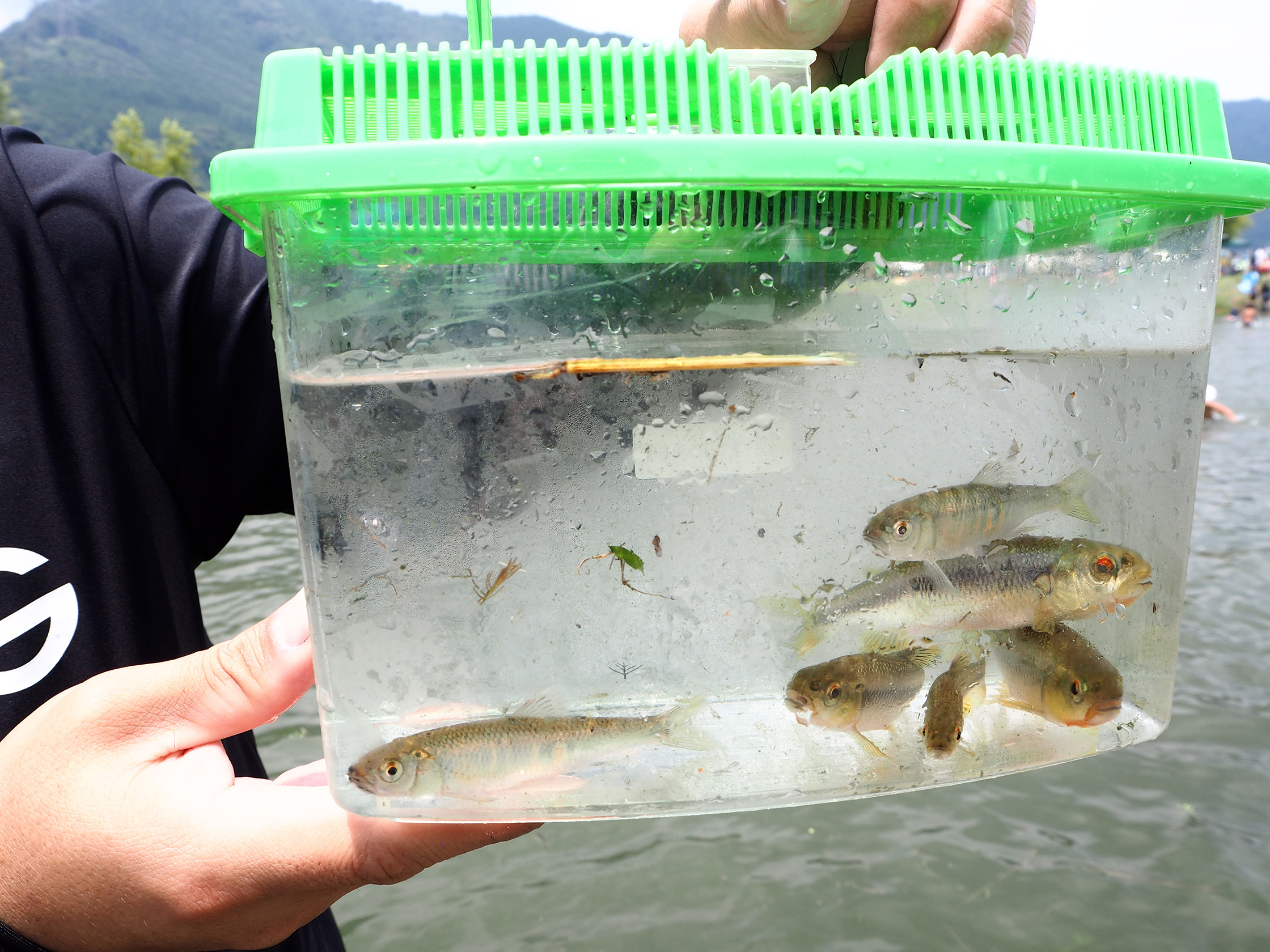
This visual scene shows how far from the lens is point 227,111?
451 feet

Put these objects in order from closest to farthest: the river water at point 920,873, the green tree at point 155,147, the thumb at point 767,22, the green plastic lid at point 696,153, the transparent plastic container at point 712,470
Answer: the green plastic lid at point 696,153 → the transparent plastic container at point 712,470 → the thumb at point 767,22 → the river water at point 920,873 → the green tree at point 155,147

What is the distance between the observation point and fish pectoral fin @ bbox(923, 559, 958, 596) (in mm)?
950

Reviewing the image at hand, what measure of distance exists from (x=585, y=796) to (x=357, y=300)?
1.98 feet

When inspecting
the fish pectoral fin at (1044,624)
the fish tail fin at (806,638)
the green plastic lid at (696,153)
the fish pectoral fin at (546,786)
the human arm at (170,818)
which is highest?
the green plastic lid at (696,153)

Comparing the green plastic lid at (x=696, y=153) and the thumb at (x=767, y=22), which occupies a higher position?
the thumb at (x=767, y=22)

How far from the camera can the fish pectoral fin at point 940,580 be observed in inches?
37.4

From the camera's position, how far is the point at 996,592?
959 mm

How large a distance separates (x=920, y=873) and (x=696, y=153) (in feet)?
16.1

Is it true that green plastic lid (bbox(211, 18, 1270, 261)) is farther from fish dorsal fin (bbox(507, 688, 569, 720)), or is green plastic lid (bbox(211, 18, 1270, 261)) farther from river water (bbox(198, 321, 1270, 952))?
river water (bbox(198, 321, 1270, 952))

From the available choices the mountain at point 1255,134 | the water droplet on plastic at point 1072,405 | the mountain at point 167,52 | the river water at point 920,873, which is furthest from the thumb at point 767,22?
the mountain at point 1255,134

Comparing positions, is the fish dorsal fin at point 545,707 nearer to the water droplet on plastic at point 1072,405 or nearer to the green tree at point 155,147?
the water droplet on plastic at point 1072,405

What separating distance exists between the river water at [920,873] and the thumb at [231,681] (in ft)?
12.2

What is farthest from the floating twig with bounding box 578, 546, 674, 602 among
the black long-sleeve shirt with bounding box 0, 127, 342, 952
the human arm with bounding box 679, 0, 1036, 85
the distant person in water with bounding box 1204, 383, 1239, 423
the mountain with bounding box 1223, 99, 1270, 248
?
the mountain with bounding box 1223, 99, 1270, 248

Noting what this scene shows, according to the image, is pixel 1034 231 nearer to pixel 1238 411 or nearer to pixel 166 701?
pixel 166 701
